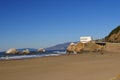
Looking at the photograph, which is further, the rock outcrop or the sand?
the rock outcrop

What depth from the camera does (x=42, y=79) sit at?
14.1 meters

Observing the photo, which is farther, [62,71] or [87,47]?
[87,47]

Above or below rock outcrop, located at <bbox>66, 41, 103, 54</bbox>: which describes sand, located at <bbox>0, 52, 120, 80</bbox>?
below

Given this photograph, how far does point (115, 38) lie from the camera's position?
93.9 m

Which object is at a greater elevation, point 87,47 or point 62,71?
point 87,47

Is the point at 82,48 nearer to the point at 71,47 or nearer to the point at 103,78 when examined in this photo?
the point at 71,47

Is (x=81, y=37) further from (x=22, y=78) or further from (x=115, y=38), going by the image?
(x=22, y=78)

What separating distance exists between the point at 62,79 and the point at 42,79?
1162mm

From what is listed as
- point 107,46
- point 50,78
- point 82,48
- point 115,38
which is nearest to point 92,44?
point 82,48

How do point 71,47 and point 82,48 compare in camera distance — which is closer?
point 82,48

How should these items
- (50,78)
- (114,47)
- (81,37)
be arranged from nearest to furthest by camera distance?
(50,78) < (114,47) < (81,37)

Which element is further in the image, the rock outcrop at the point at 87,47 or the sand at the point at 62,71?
the rock outcrop at the point at 87,47

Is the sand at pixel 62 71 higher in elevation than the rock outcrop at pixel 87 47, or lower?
lower

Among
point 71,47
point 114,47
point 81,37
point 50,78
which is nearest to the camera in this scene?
point 50,78
